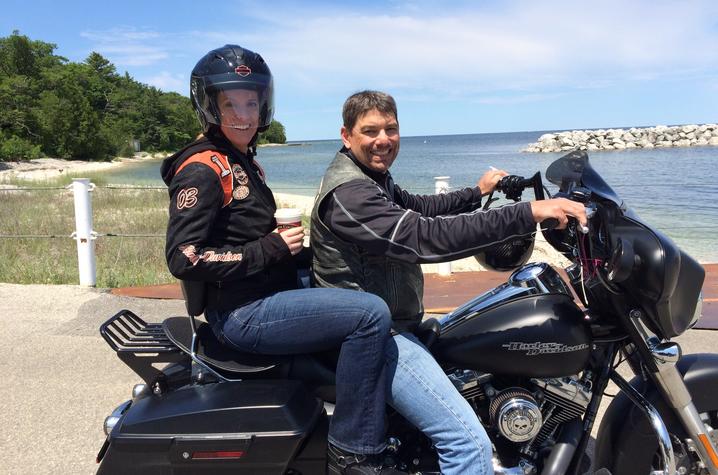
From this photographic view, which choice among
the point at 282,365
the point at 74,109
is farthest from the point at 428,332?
the point at 74,109

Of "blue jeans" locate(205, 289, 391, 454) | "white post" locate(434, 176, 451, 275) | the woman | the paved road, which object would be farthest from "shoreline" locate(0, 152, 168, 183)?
"blue jeans" locate(205, 289, 391, 454)

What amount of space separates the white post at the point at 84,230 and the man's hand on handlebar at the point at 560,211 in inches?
218

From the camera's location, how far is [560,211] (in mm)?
2061

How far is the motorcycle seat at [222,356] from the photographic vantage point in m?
2.35

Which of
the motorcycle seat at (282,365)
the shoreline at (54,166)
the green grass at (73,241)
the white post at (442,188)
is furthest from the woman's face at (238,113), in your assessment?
the shoreline at (54,166)

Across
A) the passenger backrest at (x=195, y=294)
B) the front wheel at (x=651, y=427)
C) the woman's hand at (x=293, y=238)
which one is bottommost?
the front wheel at (x=651, y=427)

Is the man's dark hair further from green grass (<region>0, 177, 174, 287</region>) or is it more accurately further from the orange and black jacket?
green grass (<region>0, 177, 174, 287</region>)

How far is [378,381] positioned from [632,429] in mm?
1055

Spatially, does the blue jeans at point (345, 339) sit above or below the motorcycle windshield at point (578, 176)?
below

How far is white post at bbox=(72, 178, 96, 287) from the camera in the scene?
20.8 feet

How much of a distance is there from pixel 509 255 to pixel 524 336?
43cm

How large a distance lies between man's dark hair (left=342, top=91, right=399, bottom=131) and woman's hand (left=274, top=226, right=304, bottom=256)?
21.3 inches

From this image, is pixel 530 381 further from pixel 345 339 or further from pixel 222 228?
→ pixel 222 228

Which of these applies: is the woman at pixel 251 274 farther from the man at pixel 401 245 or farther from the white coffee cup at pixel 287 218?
the man at pixel 401 245
